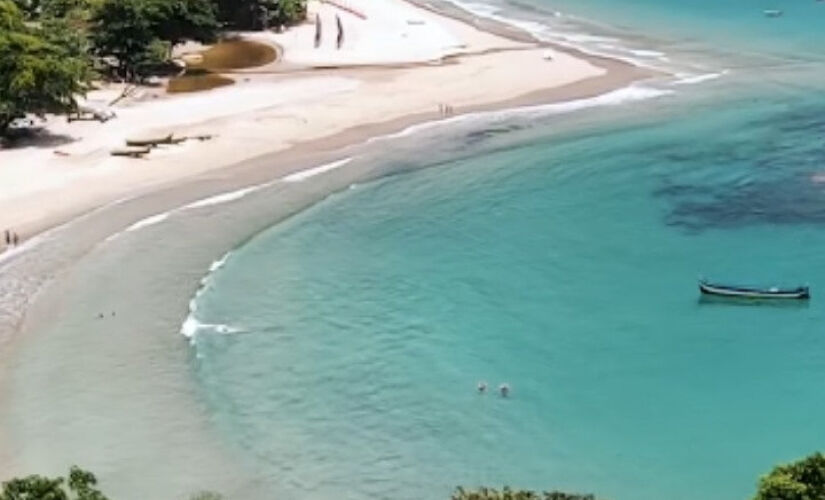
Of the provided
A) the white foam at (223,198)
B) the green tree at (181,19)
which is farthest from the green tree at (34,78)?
the green tree at (181,19)

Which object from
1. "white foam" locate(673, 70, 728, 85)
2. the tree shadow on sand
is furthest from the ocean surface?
the tree shadow on sand

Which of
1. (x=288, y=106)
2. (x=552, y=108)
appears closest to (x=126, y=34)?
(x=288, y=106)

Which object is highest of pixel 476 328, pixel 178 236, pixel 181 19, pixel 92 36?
pixel 181 19

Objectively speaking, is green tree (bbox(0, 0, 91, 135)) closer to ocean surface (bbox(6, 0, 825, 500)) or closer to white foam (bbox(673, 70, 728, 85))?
ocean surface (bbox(6, 0, 825, 500))

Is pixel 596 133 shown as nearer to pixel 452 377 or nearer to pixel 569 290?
pixel 569 290

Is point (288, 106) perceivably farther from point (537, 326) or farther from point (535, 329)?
point (535, 329)

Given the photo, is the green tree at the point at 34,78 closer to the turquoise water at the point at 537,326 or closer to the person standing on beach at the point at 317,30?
the turquoise water at the point at 537,326
